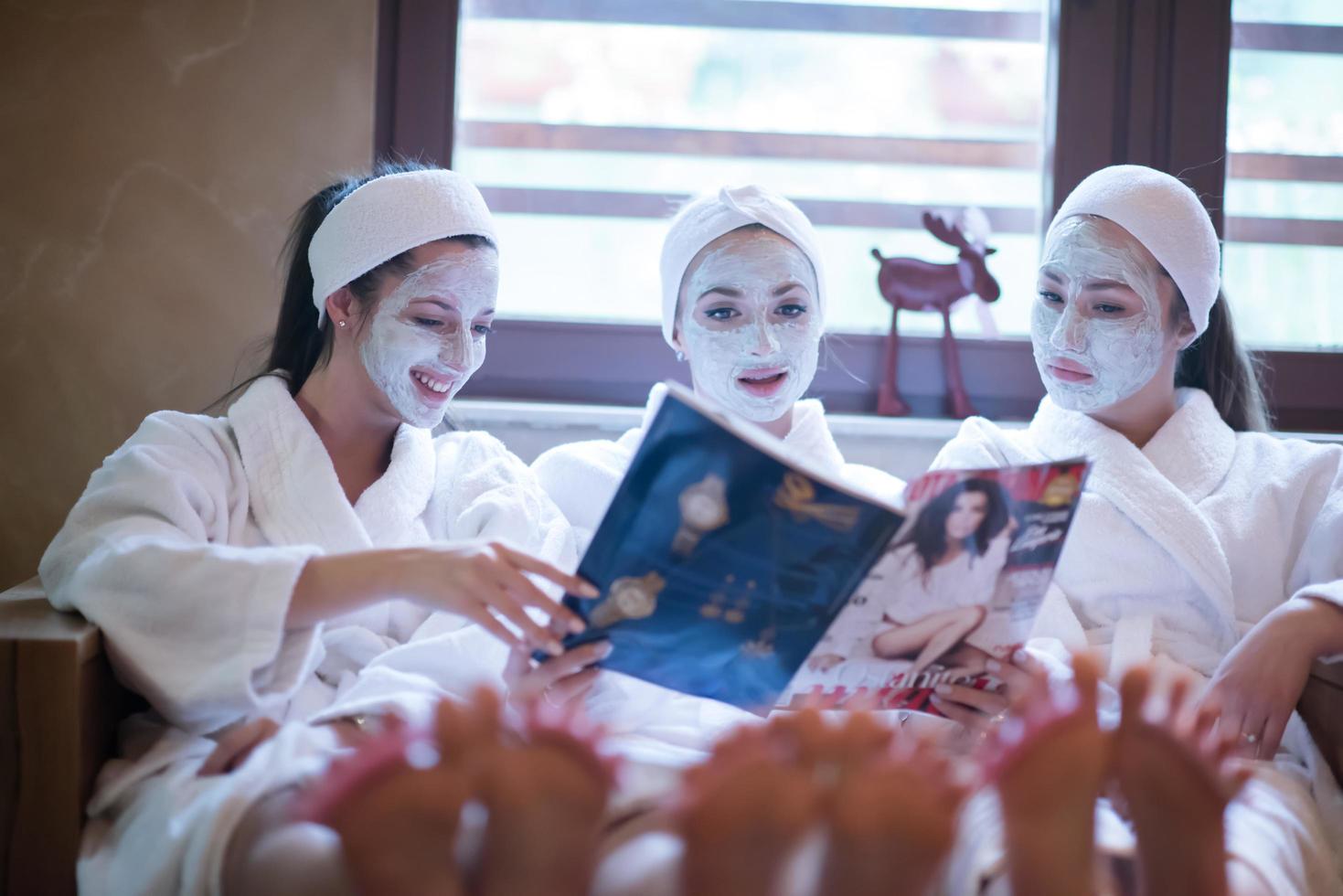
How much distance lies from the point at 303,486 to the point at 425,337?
0.72ft

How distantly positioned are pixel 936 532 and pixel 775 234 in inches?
23.1

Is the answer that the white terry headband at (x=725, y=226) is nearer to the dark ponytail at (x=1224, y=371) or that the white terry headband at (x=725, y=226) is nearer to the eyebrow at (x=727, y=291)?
the eyebrow at (x=727, y=291)

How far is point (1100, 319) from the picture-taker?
58.1 inches

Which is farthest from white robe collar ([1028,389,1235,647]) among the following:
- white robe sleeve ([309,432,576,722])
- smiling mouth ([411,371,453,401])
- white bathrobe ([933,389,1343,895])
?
smiling mouth ([411,371,453,401])

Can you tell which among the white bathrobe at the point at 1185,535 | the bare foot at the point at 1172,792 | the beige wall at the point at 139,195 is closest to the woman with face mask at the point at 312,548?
the beige wall at the point at 139,195

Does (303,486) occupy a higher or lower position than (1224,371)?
lower

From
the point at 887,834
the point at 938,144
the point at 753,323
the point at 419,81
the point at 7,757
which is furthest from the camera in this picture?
the point at 938,144

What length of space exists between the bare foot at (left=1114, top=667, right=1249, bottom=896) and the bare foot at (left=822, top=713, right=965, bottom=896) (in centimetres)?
17

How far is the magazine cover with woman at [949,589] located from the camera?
40.8 inches

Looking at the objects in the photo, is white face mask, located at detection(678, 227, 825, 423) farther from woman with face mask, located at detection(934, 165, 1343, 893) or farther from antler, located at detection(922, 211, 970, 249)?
antler, located at detection(922, 211, 970, 249)

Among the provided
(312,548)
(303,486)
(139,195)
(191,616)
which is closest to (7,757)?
(191,616)

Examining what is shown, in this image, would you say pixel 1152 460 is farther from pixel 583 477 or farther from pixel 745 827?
pixel 745 827

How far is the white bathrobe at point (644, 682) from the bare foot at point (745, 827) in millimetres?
Answer: 217

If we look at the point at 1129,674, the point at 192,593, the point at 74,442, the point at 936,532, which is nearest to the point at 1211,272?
the point at 936,532
